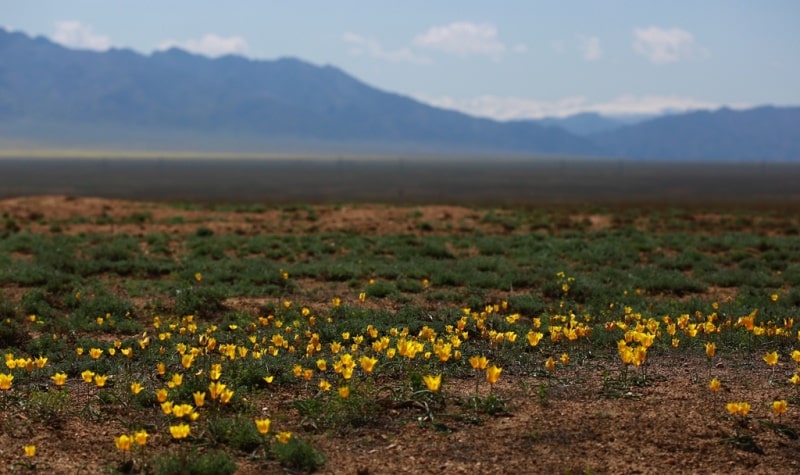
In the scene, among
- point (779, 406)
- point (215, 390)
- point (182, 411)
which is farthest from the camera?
point (215, 390)

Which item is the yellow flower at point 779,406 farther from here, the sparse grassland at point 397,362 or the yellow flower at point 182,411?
the yellow flower at point 182,411

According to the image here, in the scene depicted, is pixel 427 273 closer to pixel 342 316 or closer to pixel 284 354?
pixel 342 316

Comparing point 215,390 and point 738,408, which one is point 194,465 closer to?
point 215,390

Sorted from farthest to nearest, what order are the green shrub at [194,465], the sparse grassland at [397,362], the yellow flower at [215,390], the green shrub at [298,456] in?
the yellow flower at [215,390] < the sparse grassland at [397,362] < the green shrub at [298,456] < the green shrub at [194,465]

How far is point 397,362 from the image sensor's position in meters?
7.18

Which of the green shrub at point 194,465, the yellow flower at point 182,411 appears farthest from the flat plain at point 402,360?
the yellow flower at point 182,411

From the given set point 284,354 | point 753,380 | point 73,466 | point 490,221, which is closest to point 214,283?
point 284,354

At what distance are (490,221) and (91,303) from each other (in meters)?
14.6

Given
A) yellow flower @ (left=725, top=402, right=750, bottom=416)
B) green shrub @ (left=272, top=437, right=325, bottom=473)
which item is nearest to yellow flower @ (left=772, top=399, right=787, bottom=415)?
yellow flower @ (left=725, top=402, right=750, bottom=416)

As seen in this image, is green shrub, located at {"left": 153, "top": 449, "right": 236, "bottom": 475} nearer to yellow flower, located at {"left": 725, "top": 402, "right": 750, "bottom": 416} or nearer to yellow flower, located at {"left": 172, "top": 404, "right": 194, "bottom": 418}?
yellow flower, located at {"left": 172, "top": 404, "right": 194, "bottom": 418}

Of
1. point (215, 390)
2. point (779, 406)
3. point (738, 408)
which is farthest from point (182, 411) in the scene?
point (779, 406)

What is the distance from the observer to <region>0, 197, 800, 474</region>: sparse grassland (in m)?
5.40

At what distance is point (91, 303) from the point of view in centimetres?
1056

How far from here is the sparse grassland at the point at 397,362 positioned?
17.7 ft
